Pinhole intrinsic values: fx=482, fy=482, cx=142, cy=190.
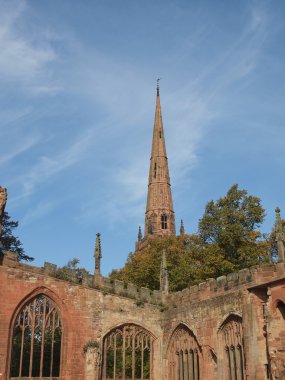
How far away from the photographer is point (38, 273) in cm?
2103

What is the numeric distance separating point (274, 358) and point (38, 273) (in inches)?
409

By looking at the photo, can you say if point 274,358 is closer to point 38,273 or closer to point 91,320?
point 91,320

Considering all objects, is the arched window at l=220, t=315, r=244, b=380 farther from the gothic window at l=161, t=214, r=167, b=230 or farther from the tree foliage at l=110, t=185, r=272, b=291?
the gothic window at l=161, t=214, r=167, b=230

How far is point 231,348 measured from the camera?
1941 centimetres

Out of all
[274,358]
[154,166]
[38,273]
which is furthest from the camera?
[154,166]

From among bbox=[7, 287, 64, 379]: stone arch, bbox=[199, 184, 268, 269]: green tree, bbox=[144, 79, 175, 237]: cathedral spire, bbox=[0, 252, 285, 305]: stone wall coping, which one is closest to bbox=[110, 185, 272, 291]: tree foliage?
bbox=[199, 184, 268, 269]: green tree

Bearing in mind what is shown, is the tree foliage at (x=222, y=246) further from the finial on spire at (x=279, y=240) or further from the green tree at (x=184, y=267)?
the finial on spire at (x=279, y=240)

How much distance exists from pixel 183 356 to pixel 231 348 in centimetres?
387

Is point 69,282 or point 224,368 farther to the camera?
point 69,282

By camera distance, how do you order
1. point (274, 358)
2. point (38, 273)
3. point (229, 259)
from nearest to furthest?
point (274, 358) → point (38, 273) → point (229, 259)

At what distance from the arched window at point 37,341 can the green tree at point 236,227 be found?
1227cm

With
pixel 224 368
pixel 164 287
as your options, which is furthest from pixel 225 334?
pixel 164 287

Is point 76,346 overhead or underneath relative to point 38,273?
underneath

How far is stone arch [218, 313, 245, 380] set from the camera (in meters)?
18.8
